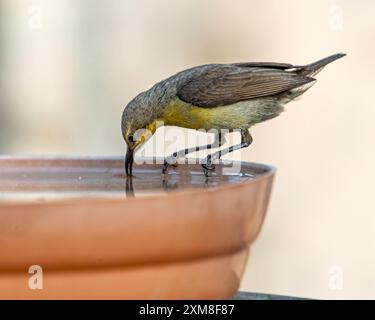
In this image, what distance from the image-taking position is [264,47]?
22.1 ft

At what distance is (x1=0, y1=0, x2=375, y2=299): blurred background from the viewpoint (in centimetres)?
629

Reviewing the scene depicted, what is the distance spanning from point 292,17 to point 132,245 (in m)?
5.44

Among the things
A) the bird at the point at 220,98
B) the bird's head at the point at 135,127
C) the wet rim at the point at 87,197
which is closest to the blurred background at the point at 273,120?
the bird at the point at 220,98

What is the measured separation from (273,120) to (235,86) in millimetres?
2577

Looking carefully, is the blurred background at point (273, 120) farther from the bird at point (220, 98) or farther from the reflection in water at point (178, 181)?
the reflection in water at point (178, 181)

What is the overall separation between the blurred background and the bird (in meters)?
2.14

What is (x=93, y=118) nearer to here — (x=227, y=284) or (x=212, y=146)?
(x=212, y=146)

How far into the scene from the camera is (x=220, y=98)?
4074mm

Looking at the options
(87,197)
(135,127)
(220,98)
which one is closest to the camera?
(87,197)

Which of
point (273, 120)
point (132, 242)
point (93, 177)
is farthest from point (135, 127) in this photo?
point (273, 120)

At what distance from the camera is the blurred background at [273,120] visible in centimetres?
629

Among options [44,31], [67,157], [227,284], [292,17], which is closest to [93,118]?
[44,31]

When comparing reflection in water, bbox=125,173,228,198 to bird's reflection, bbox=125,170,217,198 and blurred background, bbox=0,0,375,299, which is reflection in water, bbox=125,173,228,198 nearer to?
bird's reflection, bbox=125,170,217,198

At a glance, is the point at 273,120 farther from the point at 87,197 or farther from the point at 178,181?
the point at 87,197
